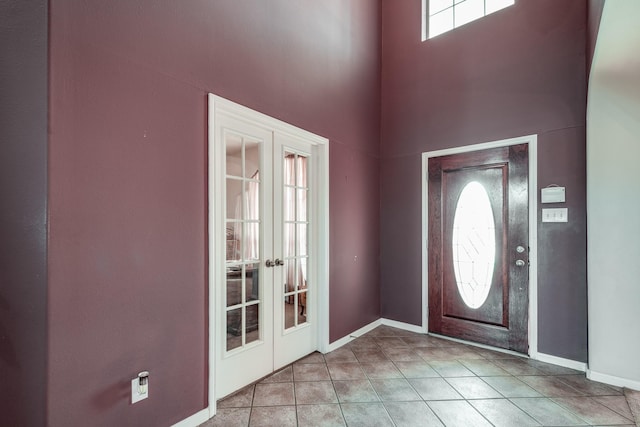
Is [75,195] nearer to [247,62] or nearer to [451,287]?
[247,62]

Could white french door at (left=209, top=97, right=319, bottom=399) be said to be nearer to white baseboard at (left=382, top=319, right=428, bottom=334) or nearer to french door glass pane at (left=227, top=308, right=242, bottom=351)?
french door glass pane at (left=227, top=308, right=242, bottom=351)

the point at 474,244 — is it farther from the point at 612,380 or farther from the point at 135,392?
the point at 135,392

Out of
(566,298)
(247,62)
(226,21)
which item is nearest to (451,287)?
(566,298)

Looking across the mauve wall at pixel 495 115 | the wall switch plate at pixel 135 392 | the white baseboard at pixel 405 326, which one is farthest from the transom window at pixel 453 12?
the wall switch plate at pixel 135 392

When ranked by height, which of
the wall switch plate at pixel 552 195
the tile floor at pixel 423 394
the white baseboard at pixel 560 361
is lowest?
the tile floor at pixel 423 394

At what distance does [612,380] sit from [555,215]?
141 cm

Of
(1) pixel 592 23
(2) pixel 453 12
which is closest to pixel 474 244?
(1) pixel 592 23

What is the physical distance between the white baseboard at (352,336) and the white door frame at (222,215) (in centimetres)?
12

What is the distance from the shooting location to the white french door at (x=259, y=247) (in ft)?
7.68

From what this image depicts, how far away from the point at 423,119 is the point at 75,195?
3477 mm

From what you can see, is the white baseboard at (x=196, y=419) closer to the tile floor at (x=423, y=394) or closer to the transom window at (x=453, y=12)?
the tile floor at (x=423, y=394)

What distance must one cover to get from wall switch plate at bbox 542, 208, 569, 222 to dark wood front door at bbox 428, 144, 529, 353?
16 cm

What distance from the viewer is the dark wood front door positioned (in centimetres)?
312

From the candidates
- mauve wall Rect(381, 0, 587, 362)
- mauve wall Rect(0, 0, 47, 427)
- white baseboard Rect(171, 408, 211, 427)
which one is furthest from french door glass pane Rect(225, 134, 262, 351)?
mauve wall Rect(381, 0, 587, 362)
